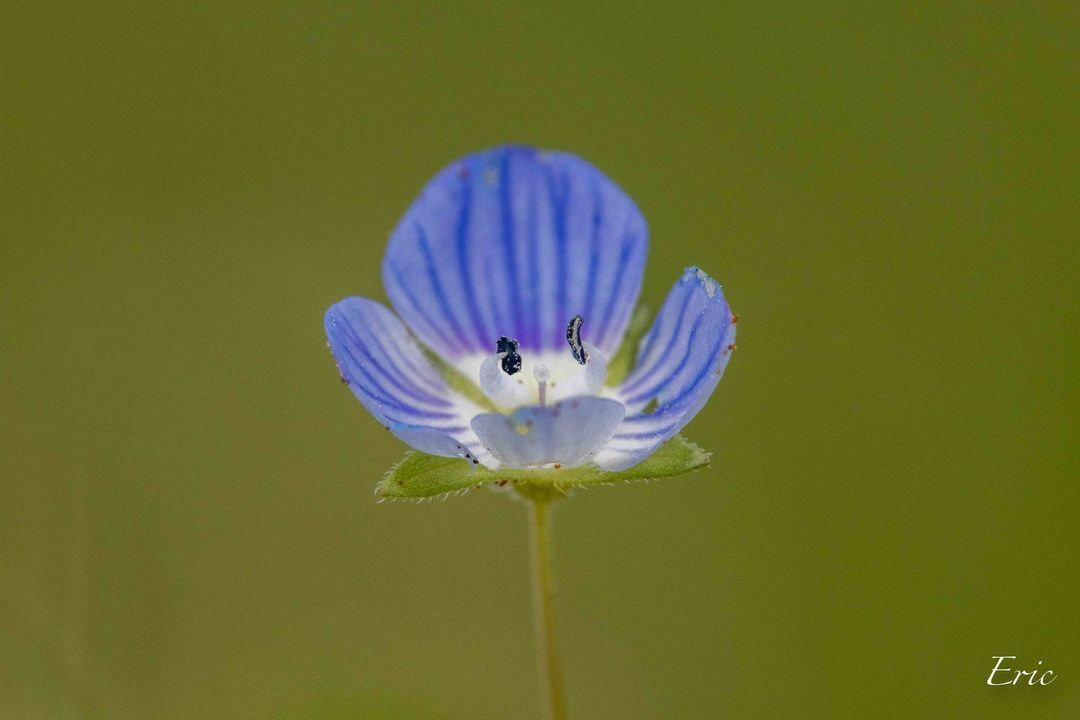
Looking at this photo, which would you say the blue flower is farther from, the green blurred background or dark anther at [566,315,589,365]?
the green blurred background

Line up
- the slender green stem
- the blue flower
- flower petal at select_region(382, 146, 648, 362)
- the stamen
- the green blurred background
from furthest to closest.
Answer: the green blurred background, the stamen, flower petal at select_region(382, 146, 648, 362), the blue flower, the slender green stem

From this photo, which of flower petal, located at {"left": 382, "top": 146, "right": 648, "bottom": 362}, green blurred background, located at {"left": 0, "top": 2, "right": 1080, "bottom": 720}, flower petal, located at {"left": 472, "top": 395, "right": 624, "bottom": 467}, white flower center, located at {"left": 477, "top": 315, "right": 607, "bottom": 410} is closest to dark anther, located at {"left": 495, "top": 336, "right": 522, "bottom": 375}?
white flower center, located at {"left": 477, "top": 315, "right": 607, "bottom": 410}

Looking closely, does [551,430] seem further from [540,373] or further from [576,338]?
[540,373]

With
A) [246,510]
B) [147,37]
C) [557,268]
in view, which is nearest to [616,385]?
[557,268]

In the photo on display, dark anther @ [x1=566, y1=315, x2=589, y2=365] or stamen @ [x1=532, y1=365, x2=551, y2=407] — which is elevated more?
dark anther @ [x1=566, y1=315, x2=589, y2=365]

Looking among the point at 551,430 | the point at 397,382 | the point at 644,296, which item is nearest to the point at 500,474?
the point at 551,430

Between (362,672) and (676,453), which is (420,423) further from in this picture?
(362,672)

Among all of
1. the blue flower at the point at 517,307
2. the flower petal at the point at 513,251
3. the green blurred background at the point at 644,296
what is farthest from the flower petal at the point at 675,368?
the green blurred background at the point at 644,296

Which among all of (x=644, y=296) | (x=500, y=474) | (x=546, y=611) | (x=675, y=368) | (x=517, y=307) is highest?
(x=644, y=296)
